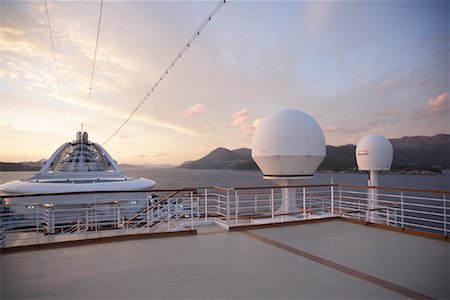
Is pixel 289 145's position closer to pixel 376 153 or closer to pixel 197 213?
pixel 197 213

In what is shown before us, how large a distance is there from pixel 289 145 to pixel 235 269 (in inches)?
233

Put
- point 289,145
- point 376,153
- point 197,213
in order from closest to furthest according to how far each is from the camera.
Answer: point 197,213 < point 289,145 < point 376,153

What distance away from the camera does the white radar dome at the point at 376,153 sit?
1250 centimetres

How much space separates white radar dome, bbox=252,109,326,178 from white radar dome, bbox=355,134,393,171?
4551mm

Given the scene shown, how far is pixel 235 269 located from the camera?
128 inches

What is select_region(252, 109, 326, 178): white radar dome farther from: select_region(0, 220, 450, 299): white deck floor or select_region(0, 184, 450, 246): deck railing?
select_region(0, 220, 450, 299): white deck floor

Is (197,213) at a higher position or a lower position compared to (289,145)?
lower

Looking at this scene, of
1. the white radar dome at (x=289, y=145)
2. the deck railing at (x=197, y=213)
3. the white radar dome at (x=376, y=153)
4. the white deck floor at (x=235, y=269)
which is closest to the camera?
the white deck floor at (x=235, y=269)

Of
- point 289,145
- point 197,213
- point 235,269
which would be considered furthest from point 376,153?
point 235,269

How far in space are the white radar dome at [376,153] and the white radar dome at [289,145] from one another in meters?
4.55

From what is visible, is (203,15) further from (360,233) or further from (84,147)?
(84,147)

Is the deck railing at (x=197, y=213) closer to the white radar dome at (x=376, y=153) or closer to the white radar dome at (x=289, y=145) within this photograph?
the white radar dome at (x=289, y=145)

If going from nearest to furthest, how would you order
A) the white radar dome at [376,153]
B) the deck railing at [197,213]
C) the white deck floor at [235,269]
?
the white deck floor at [235,269] → the deck railing at [197,213] → the white radar dome at [376,153]

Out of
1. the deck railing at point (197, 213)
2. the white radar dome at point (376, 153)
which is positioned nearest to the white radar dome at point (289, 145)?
the deck railing at point (197, 213)
